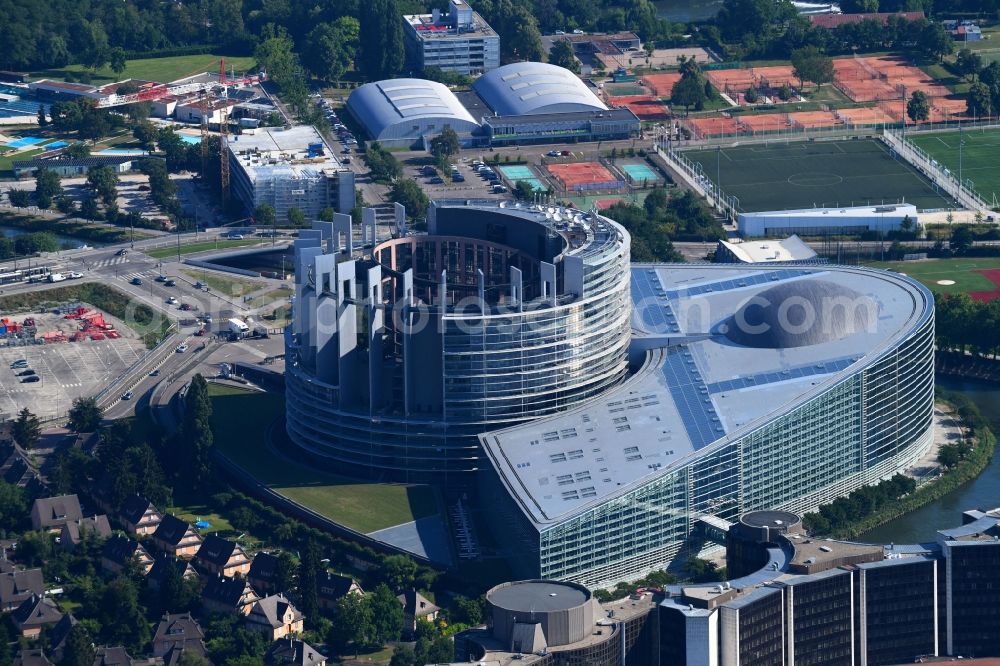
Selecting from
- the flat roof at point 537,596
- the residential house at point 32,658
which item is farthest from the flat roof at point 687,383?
the residential house at point 32,658

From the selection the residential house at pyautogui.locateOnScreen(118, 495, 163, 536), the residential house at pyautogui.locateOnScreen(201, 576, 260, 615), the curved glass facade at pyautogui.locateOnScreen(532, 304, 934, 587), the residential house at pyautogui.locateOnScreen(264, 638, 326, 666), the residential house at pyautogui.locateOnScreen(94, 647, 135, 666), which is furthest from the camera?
the residential house at pyautogui.locateOnScreen(118, 495, 163, 536)

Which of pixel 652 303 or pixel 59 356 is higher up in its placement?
pixel 652 303

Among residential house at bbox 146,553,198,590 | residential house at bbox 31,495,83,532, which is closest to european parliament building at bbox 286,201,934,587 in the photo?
residential house at bbox 31,495,83,532

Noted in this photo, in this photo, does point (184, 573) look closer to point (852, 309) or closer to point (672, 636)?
point (672, 636)

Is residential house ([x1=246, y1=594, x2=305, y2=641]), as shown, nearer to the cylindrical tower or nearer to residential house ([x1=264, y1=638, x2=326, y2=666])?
residential house ([x1=264, y1=638, x2=326, y2=666])

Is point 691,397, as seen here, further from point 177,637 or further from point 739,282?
point 177,637

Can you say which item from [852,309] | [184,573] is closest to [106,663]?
[184,573]

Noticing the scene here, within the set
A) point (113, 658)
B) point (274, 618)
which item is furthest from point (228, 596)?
point (113, 658)
